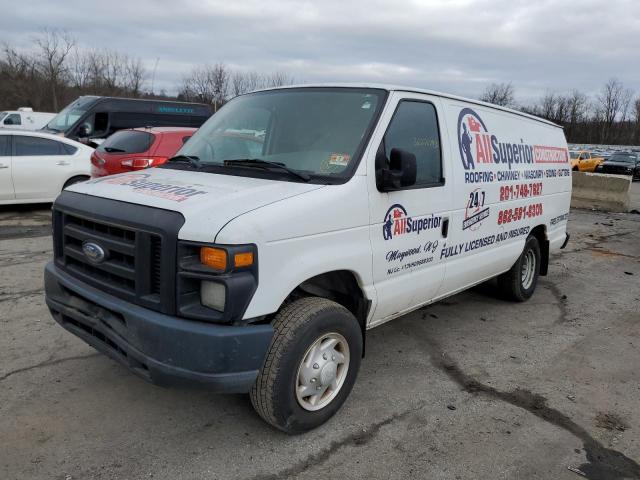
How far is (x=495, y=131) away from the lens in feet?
16.0

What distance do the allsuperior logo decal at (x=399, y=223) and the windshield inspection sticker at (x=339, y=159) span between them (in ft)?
1.45

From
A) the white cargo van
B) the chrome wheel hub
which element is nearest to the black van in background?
the white cargo van

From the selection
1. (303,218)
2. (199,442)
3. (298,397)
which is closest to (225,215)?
(303,218)

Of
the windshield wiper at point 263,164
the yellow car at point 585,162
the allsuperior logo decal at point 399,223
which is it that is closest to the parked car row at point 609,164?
the yellow car at point 585,162

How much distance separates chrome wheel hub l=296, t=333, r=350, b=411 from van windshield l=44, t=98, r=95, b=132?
13.4m

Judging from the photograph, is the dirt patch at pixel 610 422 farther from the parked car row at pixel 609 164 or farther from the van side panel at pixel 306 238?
the parked car row at pixel 609 164

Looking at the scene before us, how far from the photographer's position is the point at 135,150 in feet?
30.5

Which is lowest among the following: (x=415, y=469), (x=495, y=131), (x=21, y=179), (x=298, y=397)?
(x=415, y=469)

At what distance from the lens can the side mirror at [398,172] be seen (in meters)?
3.36

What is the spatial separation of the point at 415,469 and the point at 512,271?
3312 millimetres

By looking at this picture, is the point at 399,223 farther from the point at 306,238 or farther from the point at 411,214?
the point at 306,238

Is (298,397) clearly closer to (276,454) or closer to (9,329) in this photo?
(276,454)

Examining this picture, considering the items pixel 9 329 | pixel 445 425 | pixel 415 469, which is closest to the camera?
pixel 415 469

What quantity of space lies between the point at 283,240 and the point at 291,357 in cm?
65
